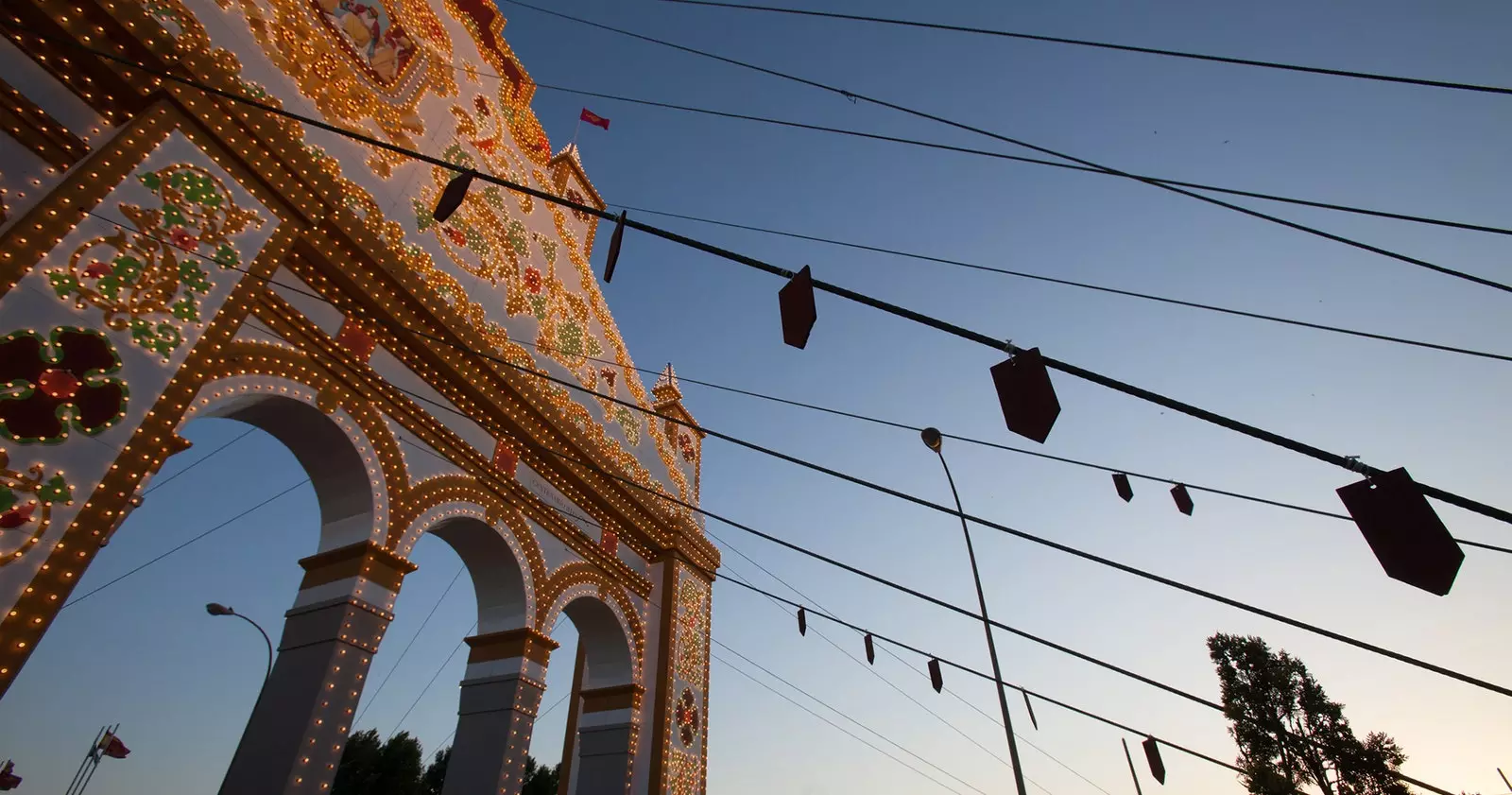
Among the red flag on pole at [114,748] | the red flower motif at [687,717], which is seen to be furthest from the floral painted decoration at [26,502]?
the red flag on pole at [114,748]

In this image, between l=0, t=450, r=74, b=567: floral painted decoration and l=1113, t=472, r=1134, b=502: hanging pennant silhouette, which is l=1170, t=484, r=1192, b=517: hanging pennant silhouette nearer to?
l=1113, t=472, r=1134, b=502: hanging pennant silhouette

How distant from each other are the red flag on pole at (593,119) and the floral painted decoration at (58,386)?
12.6m

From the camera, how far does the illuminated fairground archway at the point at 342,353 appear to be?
5516mm

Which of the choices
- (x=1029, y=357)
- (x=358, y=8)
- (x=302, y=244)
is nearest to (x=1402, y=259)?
(x=1029, y=357)

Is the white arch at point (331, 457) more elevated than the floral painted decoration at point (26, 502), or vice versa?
the white arch at point (331, 457)

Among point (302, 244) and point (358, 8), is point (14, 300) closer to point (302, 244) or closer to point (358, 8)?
point (302, 244)

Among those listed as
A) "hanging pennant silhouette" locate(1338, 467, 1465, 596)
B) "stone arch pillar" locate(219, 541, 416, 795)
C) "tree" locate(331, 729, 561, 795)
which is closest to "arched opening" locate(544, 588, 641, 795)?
"stone arch pillar" locate(219, 541, 416, 795)

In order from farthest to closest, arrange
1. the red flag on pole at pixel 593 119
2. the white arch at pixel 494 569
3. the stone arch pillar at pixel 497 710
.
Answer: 1. the red flag on pole at pixel 593 119
2. the white arch at pixel 494 569
3. the stone arch pillar at pixel 497 710

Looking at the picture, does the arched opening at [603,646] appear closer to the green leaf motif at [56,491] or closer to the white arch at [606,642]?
the white arch at [606,642]

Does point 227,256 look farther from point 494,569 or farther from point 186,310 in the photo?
point 494,569

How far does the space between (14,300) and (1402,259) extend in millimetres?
9534

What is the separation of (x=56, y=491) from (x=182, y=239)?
8.07ft

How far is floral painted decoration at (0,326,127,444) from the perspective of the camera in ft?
16.5

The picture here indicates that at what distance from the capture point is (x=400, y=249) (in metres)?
9.46
